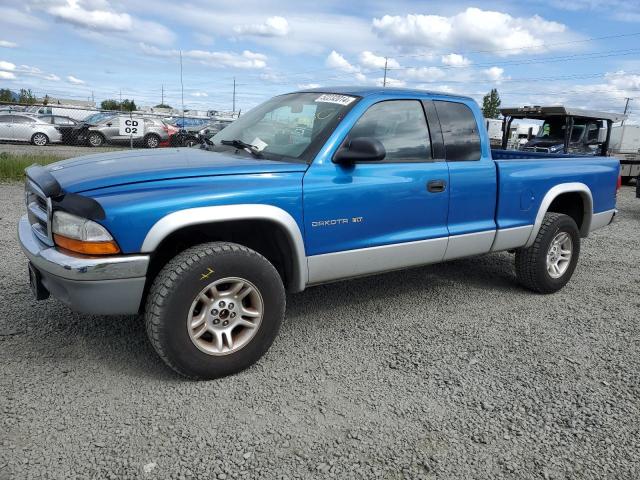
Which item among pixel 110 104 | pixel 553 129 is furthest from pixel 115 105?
pixel 553 129

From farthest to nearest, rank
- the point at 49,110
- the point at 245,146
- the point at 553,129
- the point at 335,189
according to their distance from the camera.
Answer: the point at 49,110, the point at 553,129, the point at 245,146, the point at 335,189

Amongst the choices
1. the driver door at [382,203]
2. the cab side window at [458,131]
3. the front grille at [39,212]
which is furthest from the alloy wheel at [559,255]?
the front grille at [39,212]

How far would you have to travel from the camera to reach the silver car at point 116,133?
21484mm

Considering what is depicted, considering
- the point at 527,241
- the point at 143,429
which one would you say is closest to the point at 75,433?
the point at 143,429

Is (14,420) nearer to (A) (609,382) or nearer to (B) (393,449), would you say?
(B) (393,449)

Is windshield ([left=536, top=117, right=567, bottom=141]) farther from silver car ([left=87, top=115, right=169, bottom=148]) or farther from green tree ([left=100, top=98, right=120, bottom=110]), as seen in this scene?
green tree ([left=100, top=98, right=120, bottom=110])

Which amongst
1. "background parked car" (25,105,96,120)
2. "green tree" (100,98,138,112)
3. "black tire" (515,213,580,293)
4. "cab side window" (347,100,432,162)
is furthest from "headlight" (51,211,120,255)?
"green tree" (100,98,138,112)

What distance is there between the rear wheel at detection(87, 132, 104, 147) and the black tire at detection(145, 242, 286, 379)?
820 inches

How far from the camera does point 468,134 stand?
4234 mm

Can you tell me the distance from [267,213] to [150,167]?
0.76 meters

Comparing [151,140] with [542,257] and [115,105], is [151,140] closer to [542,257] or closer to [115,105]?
[542,257]

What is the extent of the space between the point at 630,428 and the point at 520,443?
669mm

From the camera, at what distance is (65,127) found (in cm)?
2167

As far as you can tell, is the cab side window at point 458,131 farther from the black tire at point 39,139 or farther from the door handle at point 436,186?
the black tire at point 39,139
